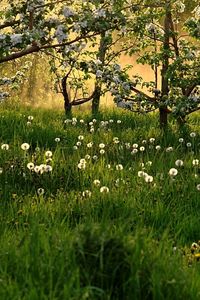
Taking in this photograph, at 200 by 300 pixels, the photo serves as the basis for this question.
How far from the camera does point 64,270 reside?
12.0ft

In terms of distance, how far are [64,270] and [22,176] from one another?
3.40 m

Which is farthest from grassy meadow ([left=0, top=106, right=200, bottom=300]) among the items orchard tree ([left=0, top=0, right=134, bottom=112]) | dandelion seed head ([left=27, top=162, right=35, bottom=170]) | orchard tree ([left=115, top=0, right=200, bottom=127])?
orchard tree ([left=0, top=0, right=134, bottom=112])

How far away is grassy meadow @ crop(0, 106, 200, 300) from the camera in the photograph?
11.5 ft

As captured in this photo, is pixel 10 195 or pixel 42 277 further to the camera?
pixel 10 195

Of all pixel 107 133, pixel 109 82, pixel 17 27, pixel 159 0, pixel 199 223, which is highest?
pixel 159 0

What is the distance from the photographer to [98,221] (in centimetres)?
545

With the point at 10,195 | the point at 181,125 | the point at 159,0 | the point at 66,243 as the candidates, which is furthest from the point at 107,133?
the point at 66,243

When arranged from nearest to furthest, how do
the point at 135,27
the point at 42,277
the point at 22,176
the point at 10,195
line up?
the point at 42,277
the point at 10,195
the point at 22,176
the point at 135,27

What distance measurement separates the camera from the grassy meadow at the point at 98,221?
3506mm

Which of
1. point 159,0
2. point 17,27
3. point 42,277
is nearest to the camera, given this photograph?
point 42,277

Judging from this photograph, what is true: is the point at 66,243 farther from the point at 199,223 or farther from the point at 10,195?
the point at 10,195

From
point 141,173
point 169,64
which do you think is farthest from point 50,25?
point 169,64

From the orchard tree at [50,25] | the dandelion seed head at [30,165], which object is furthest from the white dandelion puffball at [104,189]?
the orchard tree at [50,25]

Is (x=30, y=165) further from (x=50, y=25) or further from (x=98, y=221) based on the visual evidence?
(x=50, y=25)
